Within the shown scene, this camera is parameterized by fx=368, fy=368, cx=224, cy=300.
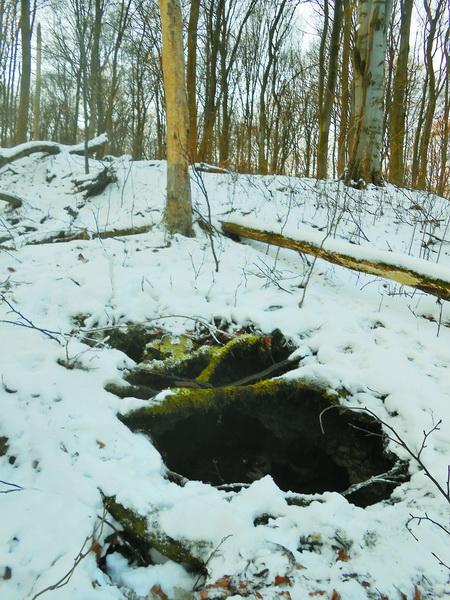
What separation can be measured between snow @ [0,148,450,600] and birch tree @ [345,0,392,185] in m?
2.84

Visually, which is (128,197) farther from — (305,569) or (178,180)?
(305,569)

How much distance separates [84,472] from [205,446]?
933 millimetres

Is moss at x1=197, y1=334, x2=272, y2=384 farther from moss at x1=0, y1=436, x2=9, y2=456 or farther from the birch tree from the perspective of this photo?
the birch tree

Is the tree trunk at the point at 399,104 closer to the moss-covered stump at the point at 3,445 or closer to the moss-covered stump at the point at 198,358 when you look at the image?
the moss-covered stump at the point at 198,358

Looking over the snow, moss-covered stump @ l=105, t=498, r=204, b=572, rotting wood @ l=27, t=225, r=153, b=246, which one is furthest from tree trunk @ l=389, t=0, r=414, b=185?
moss-covered stump @ l=105, t=498, r=204, b=572

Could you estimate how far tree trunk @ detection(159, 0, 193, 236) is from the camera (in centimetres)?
443

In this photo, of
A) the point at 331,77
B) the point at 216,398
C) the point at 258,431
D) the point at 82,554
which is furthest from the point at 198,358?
the point at 331,77

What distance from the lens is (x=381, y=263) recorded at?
11.6 ft

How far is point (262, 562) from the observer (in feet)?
4.91

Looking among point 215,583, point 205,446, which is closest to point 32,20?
point 205,446

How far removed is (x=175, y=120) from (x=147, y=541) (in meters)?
4.51

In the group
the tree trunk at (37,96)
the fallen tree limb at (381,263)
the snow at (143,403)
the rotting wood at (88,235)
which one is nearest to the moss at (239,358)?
the snow at (143,403)

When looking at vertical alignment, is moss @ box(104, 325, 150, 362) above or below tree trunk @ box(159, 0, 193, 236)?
below

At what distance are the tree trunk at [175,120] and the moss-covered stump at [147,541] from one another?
3.77 metres
